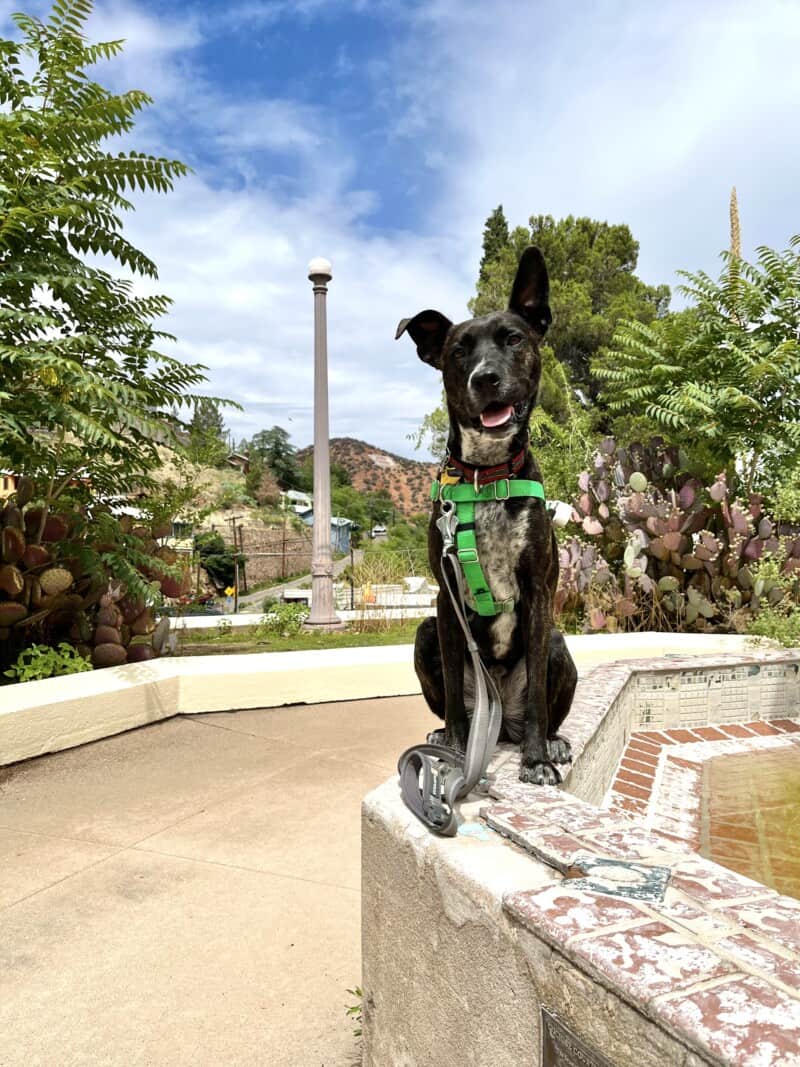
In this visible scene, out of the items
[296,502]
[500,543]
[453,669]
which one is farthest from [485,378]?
[296,502]

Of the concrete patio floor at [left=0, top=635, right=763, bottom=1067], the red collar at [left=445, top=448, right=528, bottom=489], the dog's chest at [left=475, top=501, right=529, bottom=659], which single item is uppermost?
the red collar at [left=445, top=448, right=528, bottom=489]

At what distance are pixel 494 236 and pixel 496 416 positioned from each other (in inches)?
1038

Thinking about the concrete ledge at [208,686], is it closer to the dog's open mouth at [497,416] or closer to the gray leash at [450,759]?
the gray leash at [450,759]

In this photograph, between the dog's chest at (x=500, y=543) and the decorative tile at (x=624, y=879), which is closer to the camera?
the decorative tile at (x=624, y=879)

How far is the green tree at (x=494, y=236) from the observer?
25641 millimetres

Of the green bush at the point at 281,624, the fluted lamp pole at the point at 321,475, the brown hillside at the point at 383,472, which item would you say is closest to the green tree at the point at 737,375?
the fluted lamp pole at the point at 321,475

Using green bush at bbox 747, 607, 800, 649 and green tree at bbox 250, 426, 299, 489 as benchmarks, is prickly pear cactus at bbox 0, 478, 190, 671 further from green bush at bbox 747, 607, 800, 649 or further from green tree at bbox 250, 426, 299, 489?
green tree at bbox 250, 426, 299, 489

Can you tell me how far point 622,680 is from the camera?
392 centimetres

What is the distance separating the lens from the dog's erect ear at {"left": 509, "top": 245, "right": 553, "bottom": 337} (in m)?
2.02

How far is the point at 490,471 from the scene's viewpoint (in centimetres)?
205

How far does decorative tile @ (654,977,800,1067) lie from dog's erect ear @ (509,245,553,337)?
5.41ft

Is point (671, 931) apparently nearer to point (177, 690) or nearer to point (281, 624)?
point (177, 690)

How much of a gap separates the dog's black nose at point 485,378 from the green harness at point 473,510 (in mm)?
293

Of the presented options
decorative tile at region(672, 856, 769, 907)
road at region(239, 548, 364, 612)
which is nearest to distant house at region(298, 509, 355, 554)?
road at region(239, 548, 364, 612)
